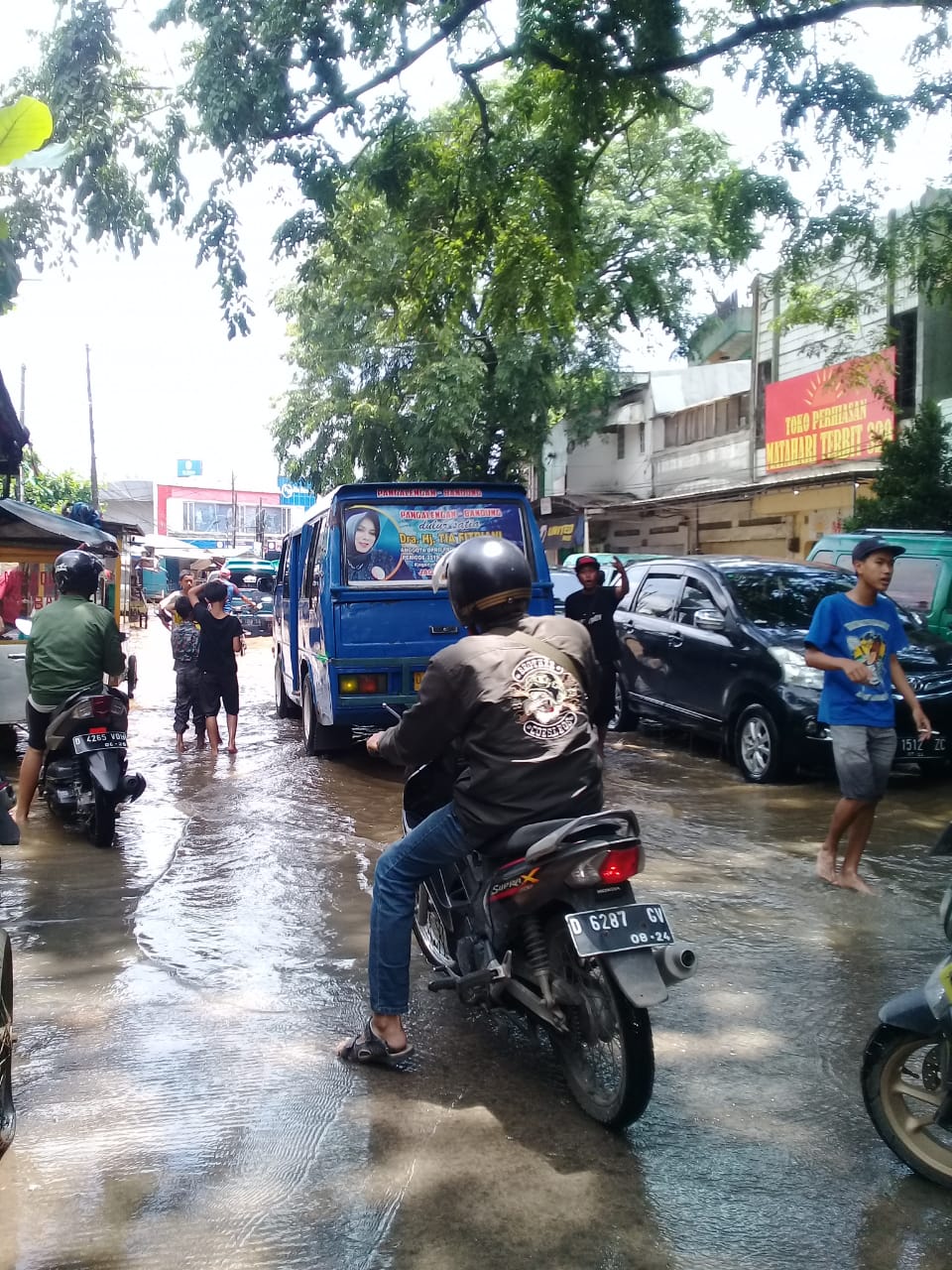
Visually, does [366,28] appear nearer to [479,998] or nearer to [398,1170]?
[479,998]

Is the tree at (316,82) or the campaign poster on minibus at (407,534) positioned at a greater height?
the tree at (316,82)

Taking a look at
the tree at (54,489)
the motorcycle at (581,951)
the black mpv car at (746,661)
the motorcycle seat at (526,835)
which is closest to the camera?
the motorcycle at (581,951)

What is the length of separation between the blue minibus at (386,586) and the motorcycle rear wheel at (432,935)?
4644mm

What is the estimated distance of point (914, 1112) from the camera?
10.5 ft

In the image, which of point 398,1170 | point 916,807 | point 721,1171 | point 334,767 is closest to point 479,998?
point 398,1170

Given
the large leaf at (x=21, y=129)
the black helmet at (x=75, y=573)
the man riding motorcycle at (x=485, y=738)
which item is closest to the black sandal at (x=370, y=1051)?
the man riding motorcycle at (x=485, y=738)

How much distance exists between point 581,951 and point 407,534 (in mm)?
6482

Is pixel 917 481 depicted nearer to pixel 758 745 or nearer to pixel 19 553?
pixel 758 745

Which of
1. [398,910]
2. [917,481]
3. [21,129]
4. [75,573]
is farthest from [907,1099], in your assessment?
[917,481]

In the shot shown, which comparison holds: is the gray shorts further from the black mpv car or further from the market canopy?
the market canopy

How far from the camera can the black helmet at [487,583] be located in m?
3.61

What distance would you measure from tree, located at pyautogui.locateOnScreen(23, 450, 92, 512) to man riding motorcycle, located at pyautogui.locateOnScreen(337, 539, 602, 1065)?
34458 mm

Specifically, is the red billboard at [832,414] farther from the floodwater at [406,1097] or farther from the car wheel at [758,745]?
the floodwater at [406,1097]

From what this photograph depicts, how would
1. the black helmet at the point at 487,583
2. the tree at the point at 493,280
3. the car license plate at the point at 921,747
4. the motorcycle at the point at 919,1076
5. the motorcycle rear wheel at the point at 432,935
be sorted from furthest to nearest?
the tree at the point at 493,280 → the car license plate at the point at 921,747 → the motorcycle rear wheel at the point at 432,935 → the black helmet at the point at 487,583 → the motorcycle at the point at 919,1076
